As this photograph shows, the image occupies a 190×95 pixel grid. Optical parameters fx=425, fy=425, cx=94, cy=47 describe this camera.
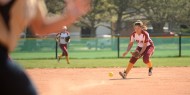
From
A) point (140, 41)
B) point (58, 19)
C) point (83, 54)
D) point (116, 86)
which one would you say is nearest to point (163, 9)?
point (83, 54)

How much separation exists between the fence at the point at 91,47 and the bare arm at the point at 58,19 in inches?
867

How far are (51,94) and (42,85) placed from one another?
6.76 ft

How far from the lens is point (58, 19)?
110 inches

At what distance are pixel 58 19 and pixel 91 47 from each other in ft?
82.6

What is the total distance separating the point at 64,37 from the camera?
778 inches

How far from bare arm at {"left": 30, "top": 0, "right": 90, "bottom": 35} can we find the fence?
22017mm

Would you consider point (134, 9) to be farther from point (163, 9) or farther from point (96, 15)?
point (96, 15)

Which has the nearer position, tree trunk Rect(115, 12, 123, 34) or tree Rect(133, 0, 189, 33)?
tree Rect(133, 0, 189, 33)

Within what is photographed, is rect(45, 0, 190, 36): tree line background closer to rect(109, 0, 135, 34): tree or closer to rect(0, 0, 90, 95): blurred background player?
rect(109, 0, 135, 34): tree

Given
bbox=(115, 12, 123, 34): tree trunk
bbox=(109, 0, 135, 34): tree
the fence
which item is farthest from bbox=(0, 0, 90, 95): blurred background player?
bbox=(115, 12, 123, 34): tree trunk

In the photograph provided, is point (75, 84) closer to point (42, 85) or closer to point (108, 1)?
point (42, 85)

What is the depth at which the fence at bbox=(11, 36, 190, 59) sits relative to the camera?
→ 25.7 meters

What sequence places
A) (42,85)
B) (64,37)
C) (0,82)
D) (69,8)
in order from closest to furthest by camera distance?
(0,82) < (69,8) < (42,85) < (64,37)

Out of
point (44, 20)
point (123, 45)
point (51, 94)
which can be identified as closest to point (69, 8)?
point (44, 20)
